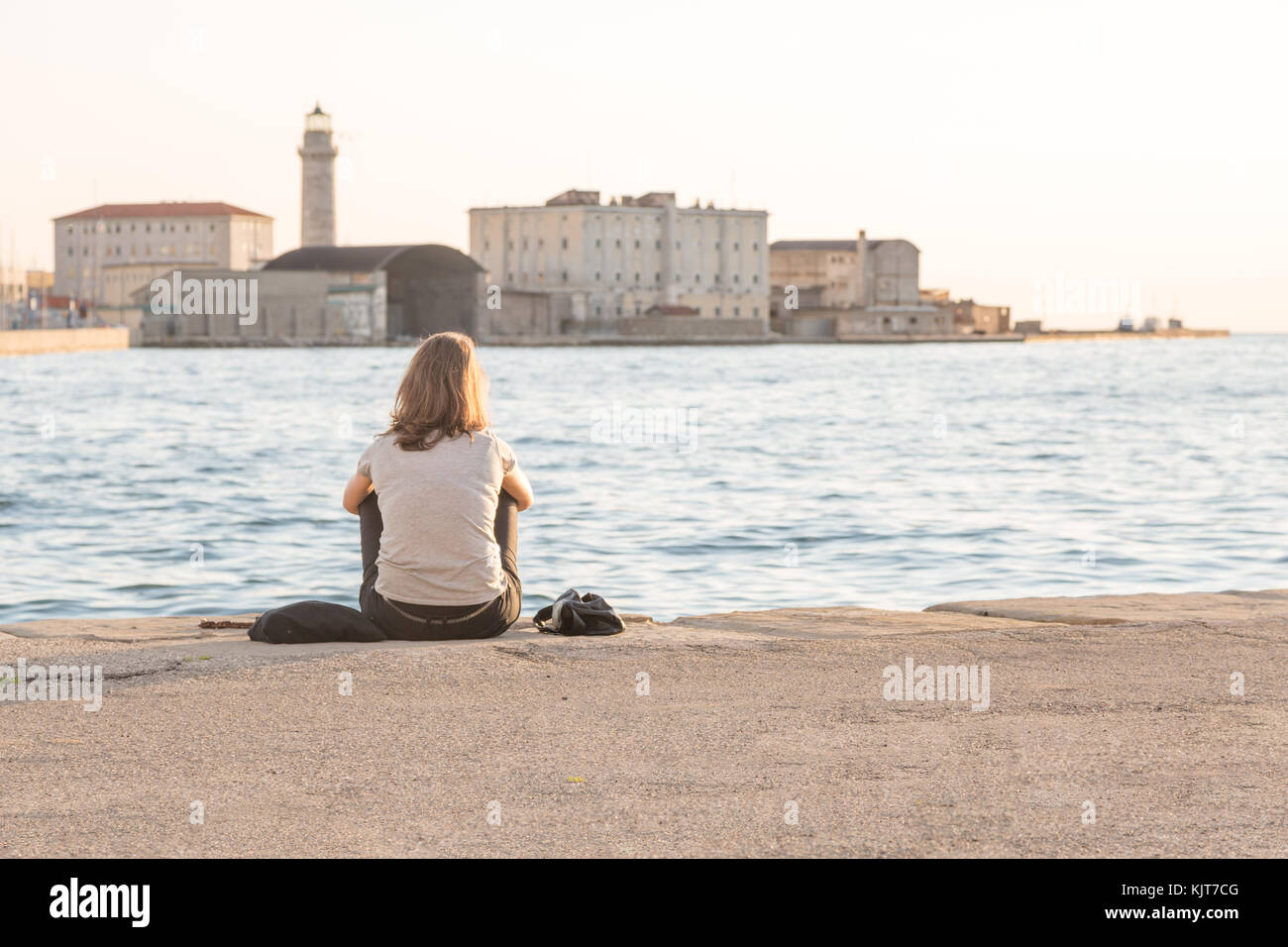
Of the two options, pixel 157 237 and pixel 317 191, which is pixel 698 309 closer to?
pixel 317 191

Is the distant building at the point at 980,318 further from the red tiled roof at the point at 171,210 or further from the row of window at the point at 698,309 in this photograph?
the red tiled roof at the point at 171,210

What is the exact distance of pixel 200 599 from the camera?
11273 mm

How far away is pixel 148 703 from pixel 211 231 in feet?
413

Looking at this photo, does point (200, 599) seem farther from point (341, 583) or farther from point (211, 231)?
point (211, 231)

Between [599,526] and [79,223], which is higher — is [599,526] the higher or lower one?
the lower one

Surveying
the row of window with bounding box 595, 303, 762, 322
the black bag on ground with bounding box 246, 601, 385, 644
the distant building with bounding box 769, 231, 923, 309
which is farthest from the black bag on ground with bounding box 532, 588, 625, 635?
the distant building with bounding box 769, 231, 923, 309

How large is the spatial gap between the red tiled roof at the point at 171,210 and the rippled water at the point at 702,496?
81.2 meters

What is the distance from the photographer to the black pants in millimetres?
6070

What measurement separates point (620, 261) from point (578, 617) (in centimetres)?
10226

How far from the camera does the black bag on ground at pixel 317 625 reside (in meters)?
6.07

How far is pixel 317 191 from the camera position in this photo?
101062 millimetres

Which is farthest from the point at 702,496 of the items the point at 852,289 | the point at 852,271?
the point at 852,271

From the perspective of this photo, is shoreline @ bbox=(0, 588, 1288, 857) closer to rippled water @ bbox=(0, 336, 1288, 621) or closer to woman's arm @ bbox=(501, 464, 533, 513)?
woman's arm @ bbox=(501, 464, 533, 513)
